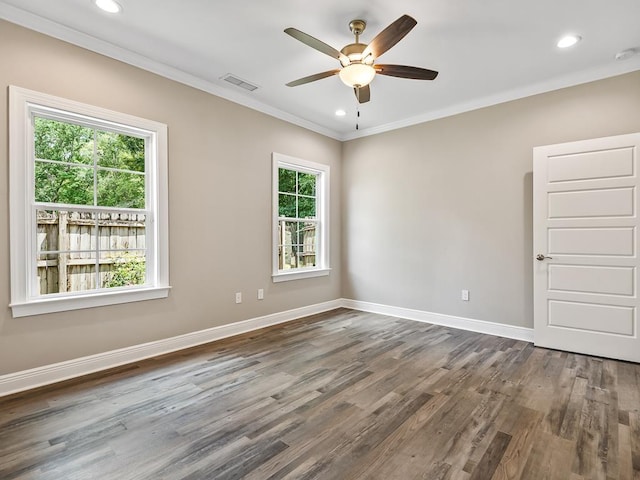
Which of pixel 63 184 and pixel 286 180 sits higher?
pixel 286 180

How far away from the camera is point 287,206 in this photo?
4781mm

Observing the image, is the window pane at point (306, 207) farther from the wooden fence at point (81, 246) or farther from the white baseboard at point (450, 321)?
the wooden fence at point (81, 246)

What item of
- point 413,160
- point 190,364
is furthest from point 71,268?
point 413,160

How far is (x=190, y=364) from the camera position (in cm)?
306

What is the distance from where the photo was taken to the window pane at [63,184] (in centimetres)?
269

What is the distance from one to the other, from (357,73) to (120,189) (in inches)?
93.7

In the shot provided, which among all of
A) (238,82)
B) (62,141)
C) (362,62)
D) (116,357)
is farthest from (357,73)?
(116,357)

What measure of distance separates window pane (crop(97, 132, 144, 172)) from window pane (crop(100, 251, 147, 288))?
831 millimetres

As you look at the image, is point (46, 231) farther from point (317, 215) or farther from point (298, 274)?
point (317, 215)

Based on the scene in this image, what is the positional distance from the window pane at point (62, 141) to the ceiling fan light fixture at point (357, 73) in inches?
90.4

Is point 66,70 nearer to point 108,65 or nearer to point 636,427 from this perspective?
point 108,65

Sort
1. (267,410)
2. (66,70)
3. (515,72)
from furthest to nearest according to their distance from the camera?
1. (515,72)
2. (66,70)
3. (267,410)

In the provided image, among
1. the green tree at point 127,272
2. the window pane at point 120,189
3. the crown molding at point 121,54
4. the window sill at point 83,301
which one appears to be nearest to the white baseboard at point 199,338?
the window sill at point 83,301

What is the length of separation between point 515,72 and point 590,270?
2148 mm
